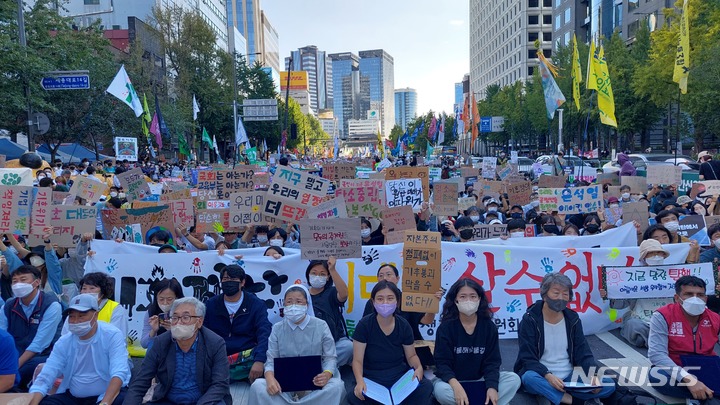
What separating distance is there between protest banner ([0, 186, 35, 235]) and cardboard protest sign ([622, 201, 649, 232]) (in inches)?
312

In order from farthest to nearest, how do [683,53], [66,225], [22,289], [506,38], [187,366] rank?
[506,38] → [683,53] → [66,225] → [22,289] → [187,366]

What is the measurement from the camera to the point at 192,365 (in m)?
4.73

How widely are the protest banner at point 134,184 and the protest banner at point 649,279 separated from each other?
872 cm

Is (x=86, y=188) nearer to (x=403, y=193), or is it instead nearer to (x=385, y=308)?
(x=403, y=193)

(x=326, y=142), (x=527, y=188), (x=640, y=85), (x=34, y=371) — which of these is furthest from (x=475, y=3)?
(x=34, y=371)

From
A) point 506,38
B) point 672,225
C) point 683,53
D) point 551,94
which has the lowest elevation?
point 672,225

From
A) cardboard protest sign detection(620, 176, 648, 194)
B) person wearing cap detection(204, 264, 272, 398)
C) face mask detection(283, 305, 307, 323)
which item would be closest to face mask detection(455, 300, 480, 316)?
face mask detection(283, 305, 307, 323)

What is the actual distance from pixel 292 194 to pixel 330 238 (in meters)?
2.48

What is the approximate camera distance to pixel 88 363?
482 centimetres

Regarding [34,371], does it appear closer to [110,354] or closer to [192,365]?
[110,354]

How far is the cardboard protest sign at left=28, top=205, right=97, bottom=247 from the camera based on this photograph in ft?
25.2

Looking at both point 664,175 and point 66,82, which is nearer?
point 664,175

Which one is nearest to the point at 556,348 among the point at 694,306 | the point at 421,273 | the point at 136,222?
the point at 694,306

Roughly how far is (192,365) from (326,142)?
463 ft
